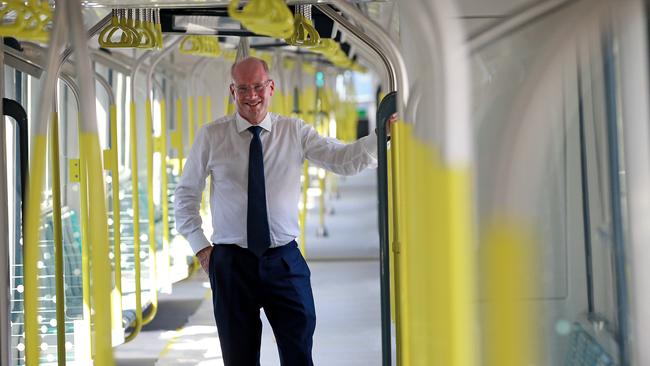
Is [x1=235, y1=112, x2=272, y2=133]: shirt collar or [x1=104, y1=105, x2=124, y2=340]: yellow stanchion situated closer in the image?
[x1=235, y1=112, x2=272, y2=133]: shirt collar

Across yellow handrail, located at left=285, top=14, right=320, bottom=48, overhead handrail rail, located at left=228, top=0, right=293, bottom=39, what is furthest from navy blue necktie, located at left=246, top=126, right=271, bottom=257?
overhead handrail rail, located at left=228, top=0, right=293, bottom=39

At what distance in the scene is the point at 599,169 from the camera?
2.61 metres

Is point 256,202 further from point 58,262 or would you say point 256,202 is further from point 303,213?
point 303,213

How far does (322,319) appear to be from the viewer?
25.0 feet

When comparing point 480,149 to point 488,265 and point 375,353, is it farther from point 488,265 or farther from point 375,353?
point 375,353

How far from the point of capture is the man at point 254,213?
13.1 feet

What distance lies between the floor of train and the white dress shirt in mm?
2142

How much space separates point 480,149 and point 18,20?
1.45 metres

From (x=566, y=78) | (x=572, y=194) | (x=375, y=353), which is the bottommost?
(x=375, y=353)

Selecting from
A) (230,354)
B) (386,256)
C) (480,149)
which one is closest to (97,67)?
(230,354)

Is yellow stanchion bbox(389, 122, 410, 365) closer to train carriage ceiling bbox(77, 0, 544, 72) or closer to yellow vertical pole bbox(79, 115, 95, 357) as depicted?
train carriage ceiling bbox(77, 0, 544, 72)

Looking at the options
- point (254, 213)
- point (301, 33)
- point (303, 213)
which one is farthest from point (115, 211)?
point (303, 213)

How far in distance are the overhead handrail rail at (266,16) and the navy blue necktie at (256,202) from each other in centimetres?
128

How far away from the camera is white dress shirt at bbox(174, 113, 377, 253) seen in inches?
159
